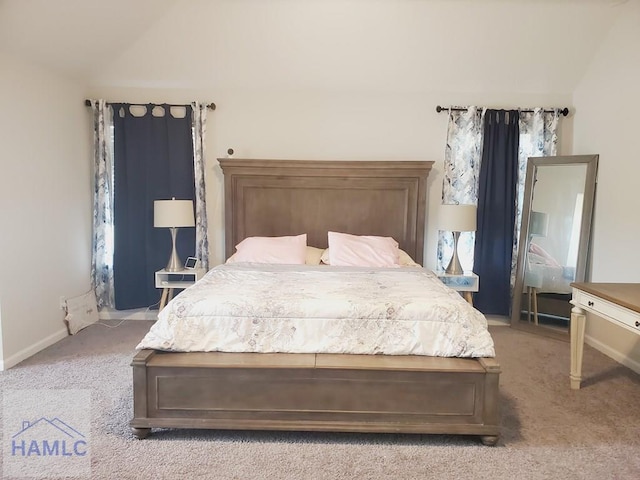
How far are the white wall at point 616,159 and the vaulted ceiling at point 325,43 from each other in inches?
8.3

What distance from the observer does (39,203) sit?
3604 millimetres

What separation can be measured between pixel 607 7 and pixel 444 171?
5.91ft

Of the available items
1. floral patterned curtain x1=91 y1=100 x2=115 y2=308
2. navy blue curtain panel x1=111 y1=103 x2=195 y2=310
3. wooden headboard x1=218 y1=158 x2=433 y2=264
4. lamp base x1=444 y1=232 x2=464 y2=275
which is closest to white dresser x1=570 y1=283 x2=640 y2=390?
lamp base x1=444 y1=232 x2=464 y2=275

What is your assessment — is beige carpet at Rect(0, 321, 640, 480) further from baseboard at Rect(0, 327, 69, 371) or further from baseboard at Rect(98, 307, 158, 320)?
baseboard at Rect(98, 307, 158, 320)

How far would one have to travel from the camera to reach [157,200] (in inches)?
167

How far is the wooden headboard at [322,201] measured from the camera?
4.25m

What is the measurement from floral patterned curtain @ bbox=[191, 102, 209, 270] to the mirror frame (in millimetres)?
3033

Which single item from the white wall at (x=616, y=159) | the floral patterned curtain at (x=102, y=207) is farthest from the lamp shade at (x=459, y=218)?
the floral patterned curtain at (x=102, y=207)

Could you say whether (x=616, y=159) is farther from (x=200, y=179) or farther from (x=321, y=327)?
(x=200, y=179)

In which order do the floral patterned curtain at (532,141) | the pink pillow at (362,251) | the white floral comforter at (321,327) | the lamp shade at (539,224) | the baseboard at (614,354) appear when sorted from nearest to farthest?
the white floral comforter at (321,327)
the baseboard at (614,354)
the pink pillow at (362,251)
the lamp shade at (539,224)
the floral patterned curtain at (532,141)

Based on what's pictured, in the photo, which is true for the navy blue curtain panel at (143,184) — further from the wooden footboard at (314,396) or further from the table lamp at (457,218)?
the table lamp at (457,218)

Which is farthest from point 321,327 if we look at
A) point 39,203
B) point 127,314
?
point 127,314

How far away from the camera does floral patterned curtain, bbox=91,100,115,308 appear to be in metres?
4.27

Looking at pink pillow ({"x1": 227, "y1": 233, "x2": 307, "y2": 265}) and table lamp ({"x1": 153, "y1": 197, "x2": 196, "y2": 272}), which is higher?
table lamp ({"x1": 153, "y1": 197, "x2": 196, "y2": 272})
